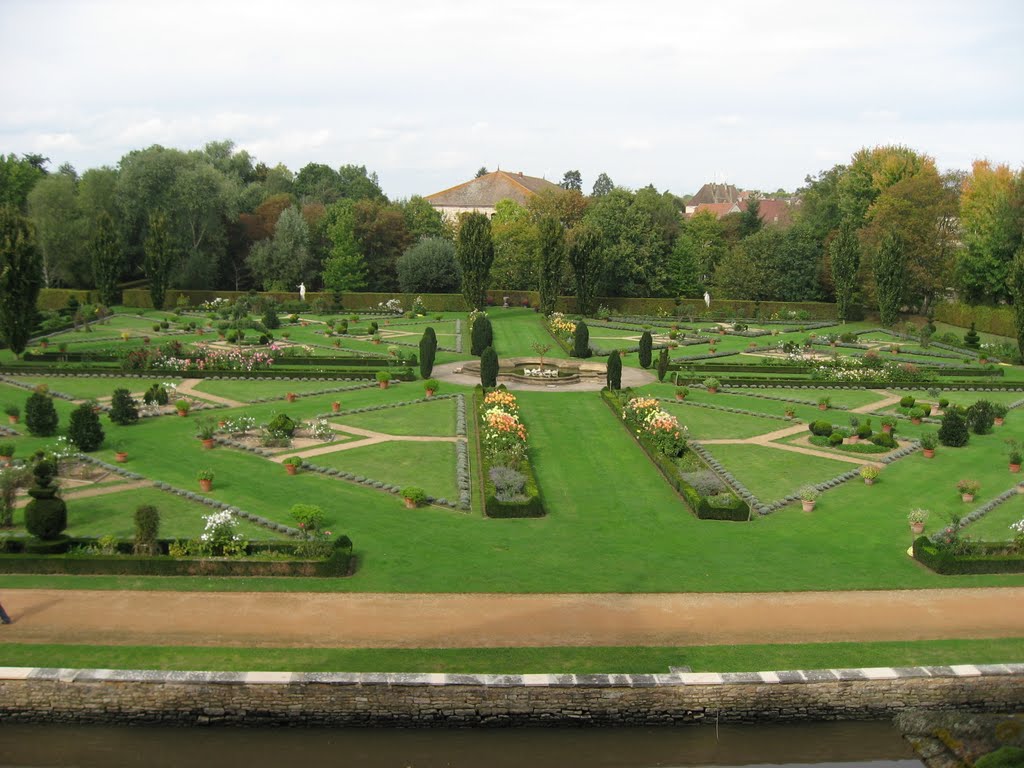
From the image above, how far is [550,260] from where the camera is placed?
65.2 meters

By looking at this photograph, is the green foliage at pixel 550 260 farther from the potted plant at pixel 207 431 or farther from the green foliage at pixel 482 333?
the potted plant at pixel 207 431

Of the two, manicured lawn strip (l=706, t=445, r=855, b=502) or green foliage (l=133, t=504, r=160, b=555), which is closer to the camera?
green foliage (l=133, t=504, r=160, b=555)

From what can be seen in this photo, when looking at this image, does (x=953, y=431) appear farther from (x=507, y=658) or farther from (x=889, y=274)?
(x=889, y=274)

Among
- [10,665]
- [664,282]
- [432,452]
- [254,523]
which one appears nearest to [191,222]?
[664,282]

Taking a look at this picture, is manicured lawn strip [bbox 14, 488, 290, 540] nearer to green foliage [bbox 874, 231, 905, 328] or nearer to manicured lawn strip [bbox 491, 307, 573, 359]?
manicured lawn strip [bbox 491, 307, 573, 359]

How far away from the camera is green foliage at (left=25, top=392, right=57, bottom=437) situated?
28281mm

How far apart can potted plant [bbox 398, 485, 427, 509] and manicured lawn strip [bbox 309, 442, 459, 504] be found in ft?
2.00

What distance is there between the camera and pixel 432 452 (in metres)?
28.5

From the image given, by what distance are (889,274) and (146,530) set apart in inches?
2335

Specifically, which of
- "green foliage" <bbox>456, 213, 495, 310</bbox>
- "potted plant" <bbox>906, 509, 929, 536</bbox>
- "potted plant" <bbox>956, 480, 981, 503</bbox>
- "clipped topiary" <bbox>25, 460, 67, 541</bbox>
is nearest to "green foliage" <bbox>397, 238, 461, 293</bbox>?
"green foliage" <bbox>456, 213, 495, 310</bbox>

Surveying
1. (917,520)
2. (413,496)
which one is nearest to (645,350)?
(917,520)

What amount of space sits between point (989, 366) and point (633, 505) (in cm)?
3240

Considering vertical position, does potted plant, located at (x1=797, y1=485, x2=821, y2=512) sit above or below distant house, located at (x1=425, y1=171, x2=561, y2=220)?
below

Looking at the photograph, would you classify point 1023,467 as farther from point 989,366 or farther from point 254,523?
point 254,523
